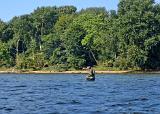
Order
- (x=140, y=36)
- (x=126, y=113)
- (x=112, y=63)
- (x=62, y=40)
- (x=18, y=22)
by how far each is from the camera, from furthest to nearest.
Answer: (x=18, y=22) < (x=62, y=40) < (x=112, y=63) < (x=140, y=36) < (x=126, y=113)

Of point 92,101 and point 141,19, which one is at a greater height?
point 141,19

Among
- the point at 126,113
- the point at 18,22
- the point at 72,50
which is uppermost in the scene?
the point at 18,22

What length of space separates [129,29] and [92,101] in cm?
8392

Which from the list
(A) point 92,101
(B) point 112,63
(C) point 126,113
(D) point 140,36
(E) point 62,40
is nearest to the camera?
(C) point 126,113

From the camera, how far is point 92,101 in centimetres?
3841

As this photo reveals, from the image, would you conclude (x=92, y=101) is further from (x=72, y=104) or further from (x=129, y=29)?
(x=129, y=29)

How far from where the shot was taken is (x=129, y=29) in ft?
397

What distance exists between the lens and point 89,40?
13725 centimetres

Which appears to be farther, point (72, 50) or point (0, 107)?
point (72, 50)

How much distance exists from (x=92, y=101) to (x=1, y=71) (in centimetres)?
10918

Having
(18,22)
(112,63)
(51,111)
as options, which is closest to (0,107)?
(51,111)

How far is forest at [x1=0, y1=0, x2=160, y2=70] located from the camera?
12081cm

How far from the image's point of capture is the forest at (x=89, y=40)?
121 meters

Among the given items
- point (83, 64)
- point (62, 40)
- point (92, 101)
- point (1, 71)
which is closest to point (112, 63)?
point (83, 64)
